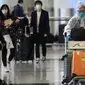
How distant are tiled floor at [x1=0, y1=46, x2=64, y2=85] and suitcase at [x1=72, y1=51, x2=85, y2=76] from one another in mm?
1718

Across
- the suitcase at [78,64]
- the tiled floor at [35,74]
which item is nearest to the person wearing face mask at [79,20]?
the tiled floor at [35,74]

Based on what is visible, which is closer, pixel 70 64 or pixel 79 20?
pixel 70 64

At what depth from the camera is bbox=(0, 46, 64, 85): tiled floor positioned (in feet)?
24.0

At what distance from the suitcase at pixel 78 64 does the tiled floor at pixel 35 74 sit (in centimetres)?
172

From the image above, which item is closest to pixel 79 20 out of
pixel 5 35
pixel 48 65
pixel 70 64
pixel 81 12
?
pixel 81 12

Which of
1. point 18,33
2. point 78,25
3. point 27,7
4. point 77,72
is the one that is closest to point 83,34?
point 78,25

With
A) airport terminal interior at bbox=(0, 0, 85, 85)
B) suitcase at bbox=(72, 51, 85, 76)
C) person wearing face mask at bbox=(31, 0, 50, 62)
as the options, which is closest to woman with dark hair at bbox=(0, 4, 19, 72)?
airport terminal interior at bbox=(0, 0, 85, 85)

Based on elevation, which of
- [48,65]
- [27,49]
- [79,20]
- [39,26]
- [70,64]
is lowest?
[48,65]

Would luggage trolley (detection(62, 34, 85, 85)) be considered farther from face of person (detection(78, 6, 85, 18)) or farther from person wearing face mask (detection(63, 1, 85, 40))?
face of person (detection(78, 6, 85, 18))

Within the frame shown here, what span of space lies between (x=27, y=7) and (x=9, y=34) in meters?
7.61

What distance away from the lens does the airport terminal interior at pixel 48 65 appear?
7.46 meters

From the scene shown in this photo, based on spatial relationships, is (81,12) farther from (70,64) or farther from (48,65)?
(48,65)

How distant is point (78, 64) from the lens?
541 cm

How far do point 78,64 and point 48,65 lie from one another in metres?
4.40
